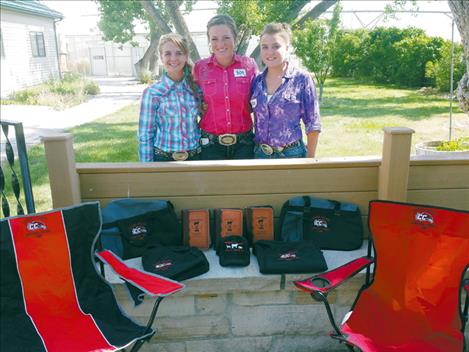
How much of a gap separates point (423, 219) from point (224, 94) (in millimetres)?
1250

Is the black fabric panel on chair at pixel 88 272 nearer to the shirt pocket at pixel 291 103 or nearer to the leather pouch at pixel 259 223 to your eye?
the leather pouch at pixel 259 223

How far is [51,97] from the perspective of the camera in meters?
11.8

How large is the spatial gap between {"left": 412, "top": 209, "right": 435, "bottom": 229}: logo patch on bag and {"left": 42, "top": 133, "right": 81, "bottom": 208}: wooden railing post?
65.2 inches

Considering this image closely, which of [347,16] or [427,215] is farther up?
[347,16]

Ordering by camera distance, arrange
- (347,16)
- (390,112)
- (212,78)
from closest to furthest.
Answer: (212,78)
(390,112)
(347,16)

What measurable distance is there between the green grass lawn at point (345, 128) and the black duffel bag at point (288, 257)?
7.92 feet

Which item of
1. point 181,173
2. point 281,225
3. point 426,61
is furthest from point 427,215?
point 426,61

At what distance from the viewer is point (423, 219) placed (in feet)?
6.64

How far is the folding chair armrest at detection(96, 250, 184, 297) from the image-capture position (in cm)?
177

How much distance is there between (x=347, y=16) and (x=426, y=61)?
33.6 feet

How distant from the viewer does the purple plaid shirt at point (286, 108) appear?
2.52 metres

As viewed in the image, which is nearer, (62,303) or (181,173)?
(62,303)

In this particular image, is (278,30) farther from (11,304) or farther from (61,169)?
(11,304)

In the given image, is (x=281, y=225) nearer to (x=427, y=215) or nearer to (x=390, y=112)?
(x=427, y=215)
